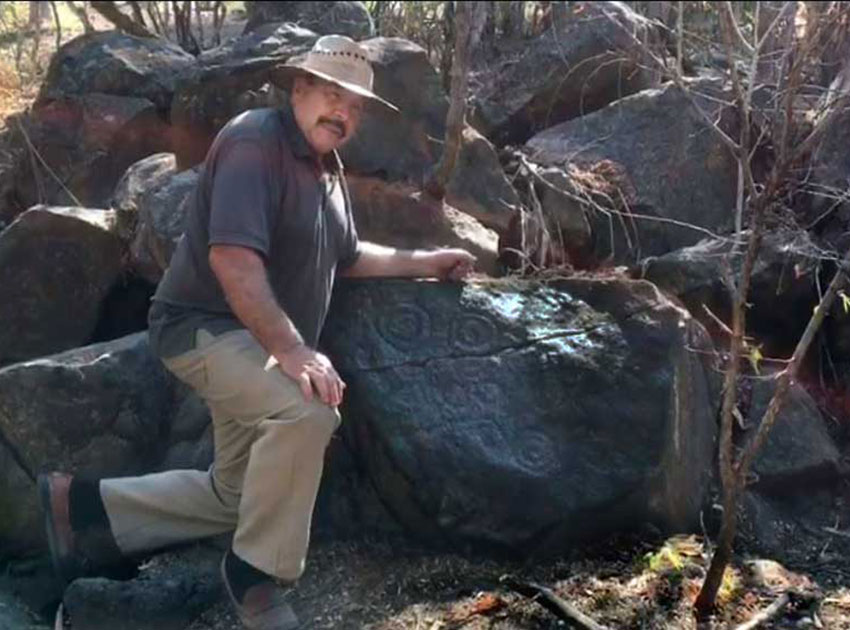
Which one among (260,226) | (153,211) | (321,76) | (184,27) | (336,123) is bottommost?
(153,211)

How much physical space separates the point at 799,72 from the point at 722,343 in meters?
1.89

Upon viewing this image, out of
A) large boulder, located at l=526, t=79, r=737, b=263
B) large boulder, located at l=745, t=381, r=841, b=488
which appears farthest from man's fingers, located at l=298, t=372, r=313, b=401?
large boulder, located at l=526, t=79, r=737, b=263

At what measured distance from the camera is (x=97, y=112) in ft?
26.1

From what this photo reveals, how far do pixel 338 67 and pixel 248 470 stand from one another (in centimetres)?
136

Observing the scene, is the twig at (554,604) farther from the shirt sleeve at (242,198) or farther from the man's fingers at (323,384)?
the shirt sleeve at (242,198)

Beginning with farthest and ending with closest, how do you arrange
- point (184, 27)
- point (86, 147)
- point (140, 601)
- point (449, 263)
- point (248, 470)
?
point (184, 27)
point (86, 147)
point (449, 263)
point (140, 601)
point (248, 470)

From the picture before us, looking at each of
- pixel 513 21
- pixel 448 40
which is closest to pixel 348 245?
pixel 448 40

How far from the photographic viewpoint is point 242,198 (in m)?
4.61

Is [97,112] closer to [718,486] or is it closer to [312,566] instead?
[312,566]

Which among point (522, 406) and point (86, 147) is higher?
point (86, 147)

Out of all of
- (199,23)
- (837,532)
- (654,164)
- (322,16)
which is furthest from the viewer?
(199,23)

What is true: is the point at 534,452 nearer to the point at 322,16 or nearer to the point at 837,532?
the point at 837,532

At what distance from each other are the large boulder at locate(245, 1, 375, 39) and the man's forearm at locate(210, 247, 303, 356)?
14.7 feet

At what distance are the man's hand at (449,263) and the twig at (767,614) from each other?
5.28 feet
